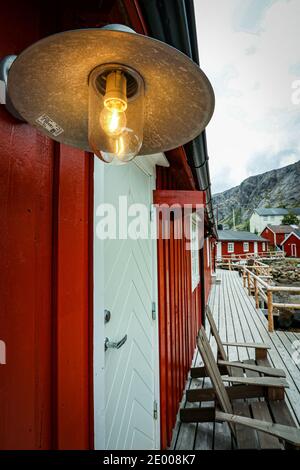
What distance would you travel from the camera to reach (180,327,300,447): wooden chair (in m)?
1.75

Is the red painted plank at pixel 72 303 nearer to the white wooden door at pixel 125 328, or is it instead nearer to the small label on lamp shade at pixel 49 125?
the white wooden door at pixel 125 328

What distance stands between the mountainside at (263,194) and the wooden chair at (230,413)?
271 feet

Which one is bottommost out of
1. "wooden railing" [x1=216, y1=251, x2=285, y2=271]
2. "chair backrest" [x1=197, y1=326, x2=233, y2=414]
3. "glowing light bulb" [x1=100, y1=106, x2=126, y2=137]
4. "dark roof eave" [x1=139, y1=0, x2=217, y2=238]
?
"wooden railing" [x1=216, y1=251, x2=285, y2=271]

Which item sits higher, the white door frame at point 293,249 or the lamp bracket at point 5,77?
the lamp bracket at point 5,77

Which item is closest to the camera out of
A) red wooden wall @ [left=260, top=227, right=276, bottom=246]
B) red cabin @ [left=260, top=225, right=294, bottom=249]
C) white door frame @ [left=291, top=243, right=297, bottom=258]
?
white door frame @ [left=291, top=243, right=297, bottom=258]

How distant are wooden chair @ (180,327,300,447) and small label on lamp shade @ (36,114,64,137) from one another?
82.6 inches

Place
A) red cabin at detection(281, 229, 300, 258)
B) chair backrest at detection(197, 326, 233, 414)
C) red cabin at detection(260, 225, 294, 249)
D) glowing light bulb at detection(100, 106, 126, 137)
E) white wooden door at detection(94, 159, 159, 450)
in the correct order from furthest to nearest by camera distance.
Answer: red cabin at detection(260, 225, 294, 249)
red cabin at detection(281, 229, 300, 258)
chair backrest at detection(197, 326, 233, 414)
white wooden door at detection(94, 159, 159, 450)
glowing light bulb at detection(100, 106, 126, 137)

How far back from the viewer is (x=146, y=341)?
2.12 meters

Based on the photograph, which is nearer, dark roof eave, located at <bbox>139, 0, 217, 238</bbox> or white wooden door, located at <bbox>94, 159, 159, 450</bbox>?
dark roof eave, located at <bbox>139, 0, 217, 238</bbox>

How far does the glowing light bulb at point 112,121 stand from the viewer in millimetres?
701

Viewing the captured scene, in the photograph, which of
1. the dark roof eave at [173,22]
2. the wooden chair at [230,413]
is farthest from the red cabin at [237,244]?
the dark roof eave at [173,22]

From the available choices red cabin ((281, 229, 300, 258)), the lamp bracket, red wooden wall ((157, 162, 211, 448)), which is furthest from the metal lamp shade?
red cabin ((281, 229, 300, 258))

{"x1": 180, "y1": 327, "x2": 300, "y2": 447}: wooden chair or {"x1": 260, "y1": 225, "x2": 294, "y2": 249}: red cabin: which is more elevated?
{"x1": 260, "y1": 225, "x2": 294, "y2": 249}: red cabin

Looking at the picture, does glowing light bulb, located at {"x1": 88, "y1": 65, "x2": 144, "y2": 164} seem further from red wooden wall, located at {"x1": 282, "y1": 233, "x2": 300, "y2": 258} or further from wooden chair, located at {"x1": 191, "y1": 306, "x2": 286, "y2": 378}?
red wooden wall, located at {"x1": 282, "y1": 233, "x2": 300, "y2": 258}
